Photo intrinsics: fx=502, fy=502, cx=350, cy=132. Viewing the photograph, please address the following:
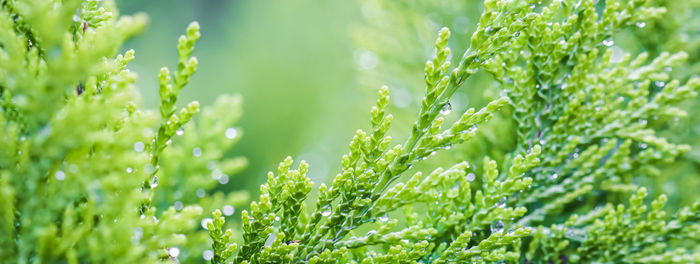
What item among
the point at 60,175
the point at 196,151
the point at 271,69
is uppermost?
the point at 271,69

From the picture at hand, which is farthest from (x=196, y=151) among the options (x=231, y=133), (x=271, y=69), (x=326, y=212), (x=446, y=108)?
(x=271, y=69)

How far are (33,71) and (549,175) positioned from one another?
95 centimetres

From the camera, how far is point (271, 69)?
272cm

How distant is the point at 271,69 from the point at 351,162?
1.95 meters

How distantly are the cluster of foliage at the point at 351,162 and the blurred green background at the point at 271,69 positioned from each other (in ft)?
3.83

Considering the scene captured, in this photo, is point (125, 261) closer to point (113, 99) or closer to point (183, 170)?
point (113, 99)

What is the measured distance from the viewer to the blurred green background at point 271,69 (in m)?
2.52

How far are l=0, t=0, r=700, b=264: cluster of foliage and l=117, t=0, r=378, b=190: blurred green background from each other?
1.17 metres

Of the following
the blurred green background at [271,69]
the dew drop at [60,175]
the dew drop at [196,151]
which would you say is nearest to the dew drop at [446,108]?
the dew drop at [60,175]

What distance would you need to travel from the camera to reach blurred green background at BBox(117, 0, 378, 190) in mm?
2521

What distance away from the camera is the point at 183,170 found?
1325 millimetres

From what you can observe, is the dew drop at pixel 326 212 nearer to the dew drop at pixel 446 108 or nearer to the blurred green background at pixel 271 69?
the dew drop at pixel 446 108

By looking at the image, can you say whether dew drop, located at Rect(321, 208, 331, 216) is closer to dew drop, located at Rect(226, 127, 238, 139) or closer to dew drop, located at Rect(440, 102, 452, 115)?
dew drop, located at Rect(440, 102, 452, 115)

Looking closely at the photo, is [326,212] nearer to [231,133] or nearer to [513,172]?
[513,172]
